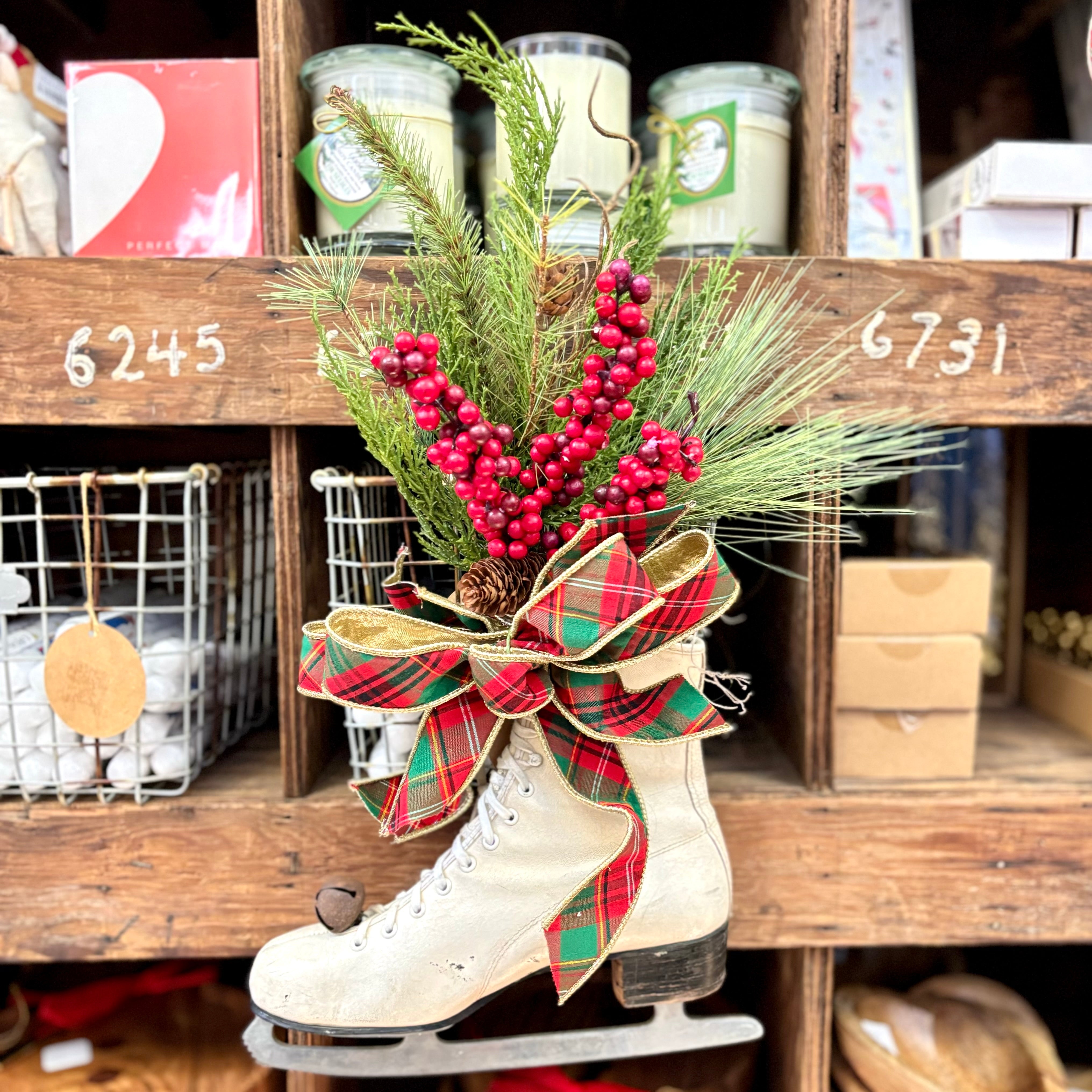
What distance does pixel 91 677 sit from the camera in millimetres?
802

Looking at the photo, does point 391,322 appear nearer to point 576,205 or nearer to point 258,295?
point 258,295

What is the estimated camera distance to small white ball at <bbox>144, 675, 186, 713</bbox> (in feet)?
2.77

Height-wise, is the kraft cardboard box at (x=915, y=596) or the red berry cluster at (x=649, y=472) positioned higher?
the red berry cluster at (x=649, y=472)

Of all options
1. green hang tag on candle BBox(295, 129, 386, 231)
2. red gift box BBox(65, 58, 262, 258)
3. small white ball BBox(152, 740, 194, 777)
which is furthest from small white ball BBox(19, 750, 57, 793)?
green hang tag on candle BBox(295, 129, 386, 231)

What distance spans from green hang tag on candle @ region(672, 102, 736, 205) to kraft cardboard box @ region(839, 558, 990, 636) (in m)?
0.43

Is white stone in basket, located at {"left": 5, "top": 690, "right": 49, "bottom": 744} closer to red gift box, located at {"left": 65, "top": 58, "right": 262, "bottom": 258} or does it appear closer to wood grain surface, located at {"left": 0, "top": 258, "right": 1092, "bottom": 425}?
wood grain surface, located at {"left": 0, "top": 258, "right": 1092, "bottom": 425}

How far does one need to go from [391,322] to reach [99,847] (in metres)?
0.63

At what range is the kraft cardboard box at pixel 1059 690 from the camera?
107 cm

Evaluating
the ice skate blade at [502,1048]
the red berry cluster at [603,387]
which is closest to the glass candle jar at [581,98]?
the red berry cluster at [603,387]

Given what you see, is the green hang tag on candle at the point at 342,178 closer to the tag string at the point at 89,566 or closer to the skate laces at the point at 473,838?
the tag string at the point at 89,566

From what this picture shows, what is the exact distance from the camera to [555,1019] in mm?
1024

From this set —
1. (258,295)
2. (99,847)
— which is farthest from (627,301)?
(99,847)

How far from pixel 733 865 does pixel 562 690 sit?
40cm

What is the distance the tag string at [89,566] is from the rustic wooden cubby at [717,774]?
72mm
